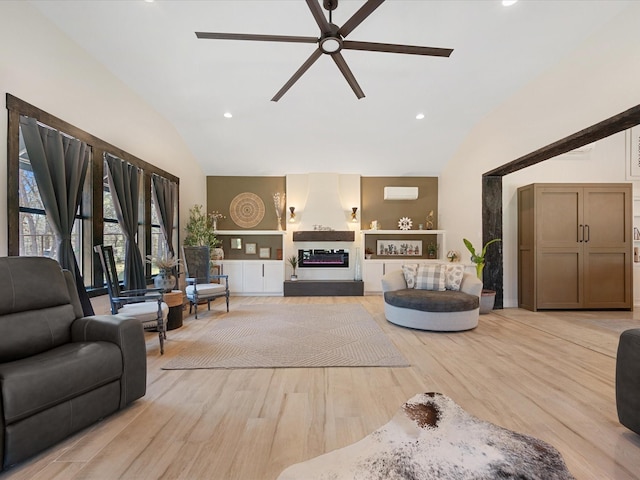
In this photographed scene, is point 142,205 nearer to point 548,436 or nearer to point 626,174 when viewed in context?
point 548,436

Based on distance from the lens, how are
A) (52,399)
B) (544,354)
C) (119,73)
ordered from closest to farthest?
1. (52,399)
2. (544,354)
3. (119,73)

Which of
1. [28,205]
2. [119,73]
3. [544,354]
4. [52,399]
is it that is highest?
[119,73]

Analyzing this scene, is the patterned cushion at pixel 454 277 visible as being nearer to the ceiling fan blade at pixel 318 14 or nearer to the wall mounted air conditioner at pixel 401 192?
the wall mounted air conditioner at pixel 401 192

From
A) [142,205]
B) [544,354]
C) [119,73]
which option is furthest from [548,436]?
[119,73]

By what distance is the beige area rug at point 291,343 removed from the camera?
9.28 ft

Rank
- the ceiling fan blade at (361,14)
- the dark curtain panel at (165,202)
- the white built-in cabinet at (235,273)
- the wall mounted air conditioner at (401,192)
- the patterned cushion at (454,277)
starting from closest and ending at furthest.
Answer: the ceiling fan blade at (361,14)
the patterned cushion at (454,277)
the dark curtain panel at (165,202)
the white built-in cabinet at (235,273)
the wall mounted air conditioner at (401,192)

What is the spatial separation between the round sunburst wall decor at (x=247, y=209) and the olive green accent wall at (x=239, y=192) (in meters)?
0.08

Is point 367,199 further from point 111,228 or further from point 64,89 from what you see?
point 64,89

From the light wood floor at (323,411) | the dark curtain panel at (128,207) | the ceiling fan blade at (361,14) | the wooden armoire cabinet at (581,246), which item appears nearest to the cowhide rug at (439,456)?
the light wood floor at (323,411)

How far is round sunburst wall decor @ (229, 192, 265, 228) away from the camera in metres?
7.14

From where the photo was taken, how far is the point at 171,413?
200 cm

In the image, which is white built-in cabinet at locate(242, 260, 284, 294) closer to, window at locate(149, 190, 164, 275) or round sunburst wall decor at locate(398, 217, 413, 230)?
window at locate(149, 190, 164, 275)

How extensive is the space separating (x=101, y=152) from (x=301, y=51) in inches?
109

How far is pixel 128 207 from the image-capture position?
3936 millimetres
